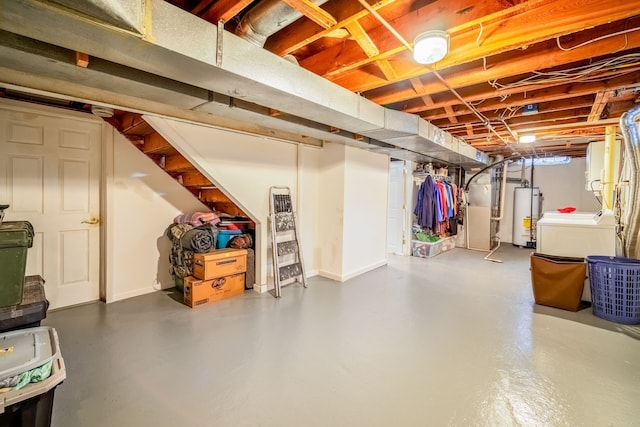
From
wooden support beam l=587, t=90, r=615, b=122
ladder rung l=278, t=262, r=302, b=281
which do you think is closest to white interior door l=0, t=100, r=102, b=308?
ladder rung l=278, t=262, r=302, b=281

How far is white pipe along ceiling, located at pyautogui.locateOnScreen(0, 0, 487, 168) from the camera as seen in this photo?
1280 millimetres

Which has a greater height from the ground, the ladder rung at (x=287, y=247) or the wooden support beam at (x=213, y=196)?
the wooden support beam at (x=213, y=196)

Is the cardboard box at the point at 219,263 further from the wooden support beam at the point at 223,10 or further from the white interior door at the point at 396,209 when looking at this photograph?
the white interior door at the point at 396,209

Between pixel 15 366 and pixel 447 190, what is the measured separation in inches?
270

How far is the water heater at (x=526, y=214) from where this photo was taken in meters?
7.18

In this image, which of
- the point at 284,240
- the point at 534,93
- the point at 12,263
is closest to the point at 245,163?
the point at 284,240

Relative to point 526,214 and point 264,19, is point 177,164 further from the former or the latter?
point 526,214

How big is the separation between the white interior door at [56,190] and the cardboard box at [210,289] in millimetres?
1097

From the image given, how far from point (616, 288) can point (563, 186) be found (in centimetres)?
539

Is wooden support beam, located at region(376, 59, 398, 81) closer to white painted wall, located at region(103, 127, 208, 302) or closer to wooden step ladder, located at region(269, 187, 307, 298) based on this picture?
wooden step ladder, located at region(269, 187, 307, 298)

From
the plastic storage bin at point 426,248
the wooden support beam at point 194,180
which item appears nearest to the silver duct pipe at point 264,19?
the wooden support beam at point 194,180

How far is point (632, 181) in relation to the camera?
315cm

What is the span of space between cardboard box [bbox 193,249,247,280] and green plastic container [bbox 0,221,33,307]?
1526mm

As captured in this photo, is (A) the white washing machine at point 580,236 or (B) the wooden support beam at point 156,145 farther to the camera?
(A) the white washing machine at point 580,236
